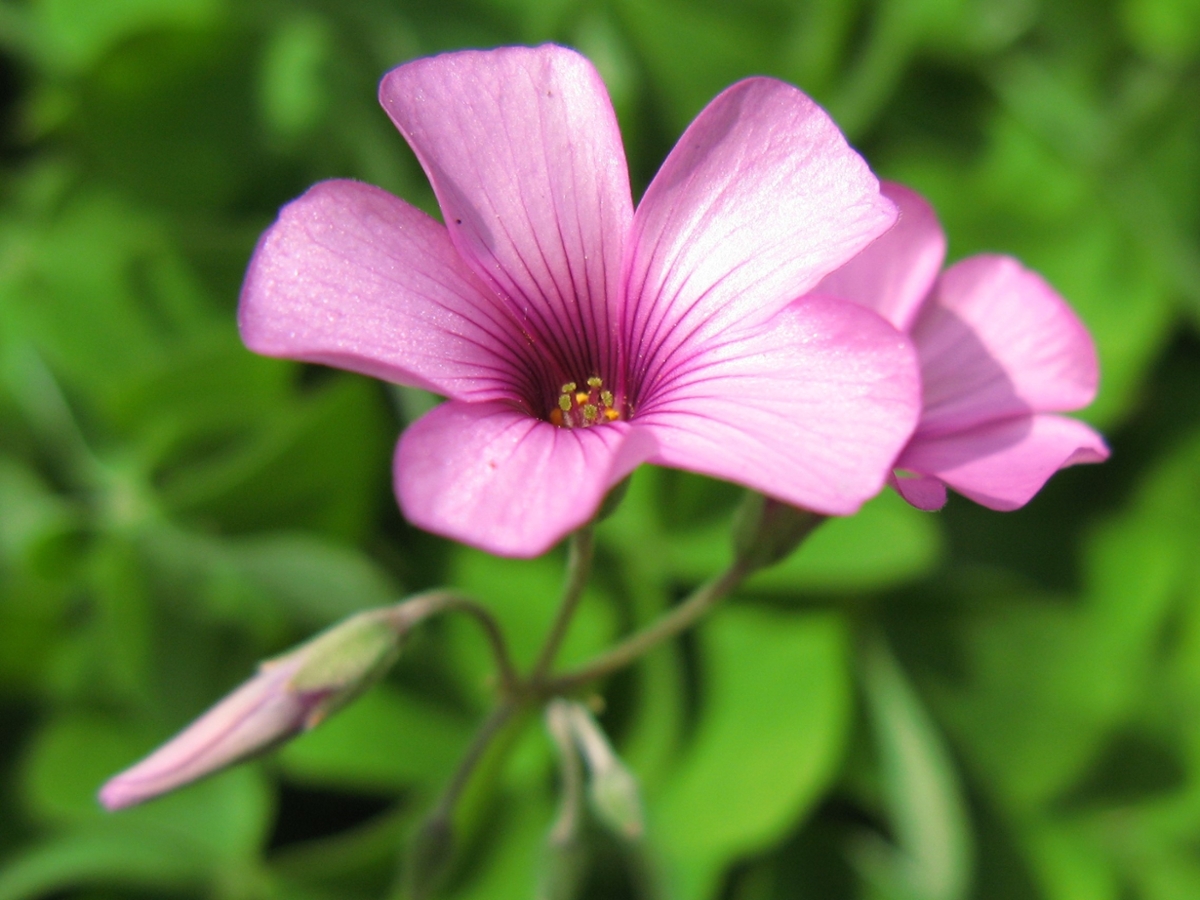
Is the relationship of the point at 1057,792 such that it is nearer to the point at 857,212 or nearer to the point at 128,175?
the point at 857,212

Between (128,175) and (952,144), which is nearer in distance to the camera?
(128,175)

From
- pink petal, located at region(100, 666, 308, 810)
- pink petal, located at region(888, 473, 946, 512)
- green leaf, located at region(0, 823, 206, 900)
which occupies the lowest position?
green leaf, located at region(0, 823, 206, 900)

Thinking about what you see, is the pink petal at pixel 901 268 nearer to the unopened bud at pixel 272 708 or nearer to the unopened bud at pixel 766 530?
the unopened bud at pixel 766 530

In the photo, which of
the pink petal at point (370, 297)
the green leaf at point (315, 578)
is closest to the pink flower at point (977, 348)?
the pink petal at point (370, 297)

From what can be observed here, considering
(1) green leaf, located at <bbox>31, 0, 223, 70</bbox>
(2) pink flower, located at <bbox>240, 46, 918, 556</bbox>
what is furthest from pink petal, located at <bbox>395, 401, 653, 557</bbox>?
(1) green leaf, located at <bbox>31, 0, 223, 70</bbox>

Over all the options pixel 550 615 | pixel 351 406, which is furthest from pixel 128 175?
pixel 550 615

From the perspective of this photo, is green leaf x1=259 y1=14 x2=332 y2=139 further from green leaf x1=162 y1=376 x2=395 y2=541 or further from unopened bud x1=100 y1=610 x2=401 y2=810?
unopened bud x1=100 y1=610 x2=401 y2=810

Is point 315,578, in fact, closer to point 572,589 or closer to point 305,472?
point 305,472
